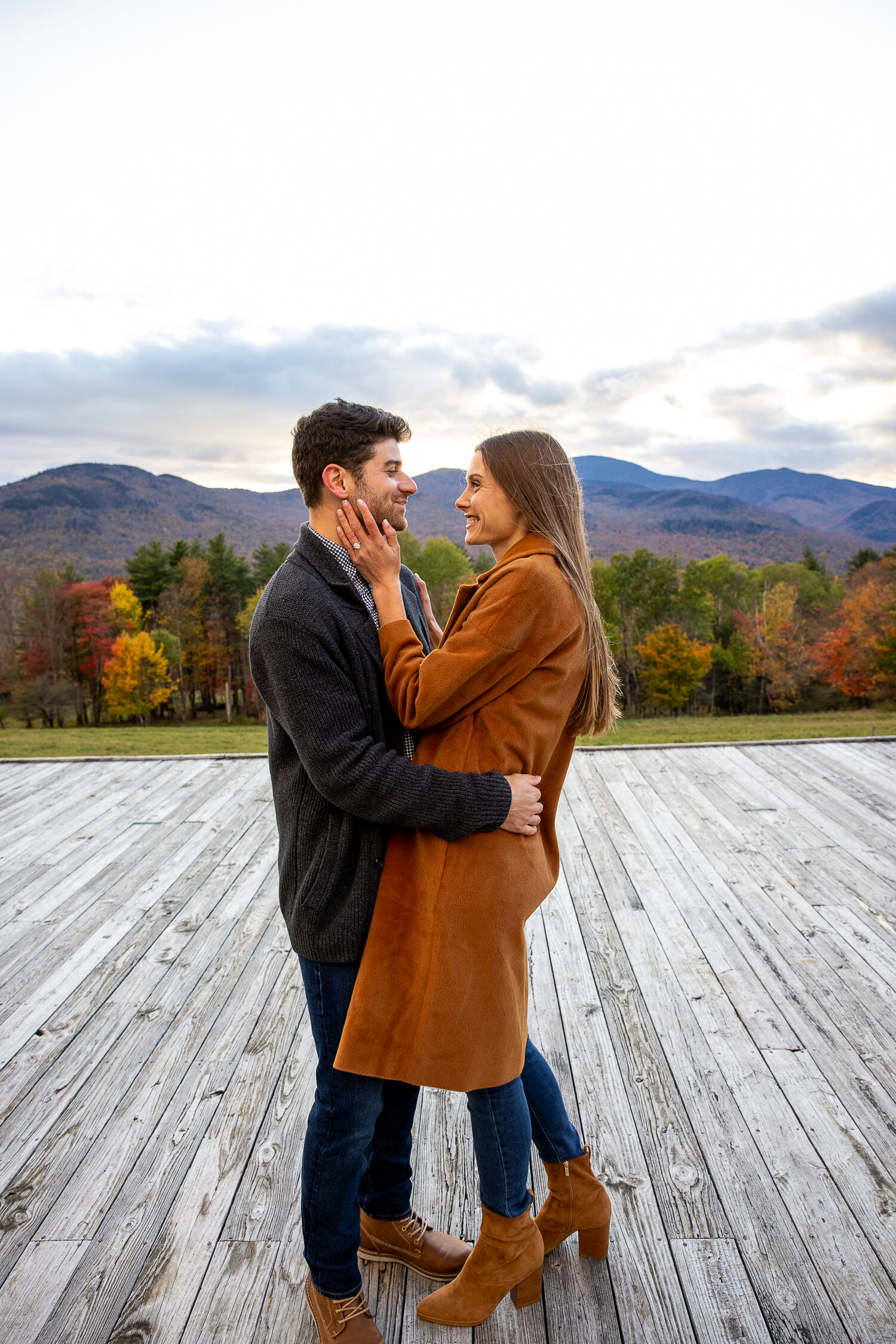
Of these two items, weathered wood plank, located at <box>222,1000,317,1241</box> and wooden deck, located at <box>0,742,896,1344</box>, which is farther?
weathered wood plank, located at <box>222,1000,317,1241</box>

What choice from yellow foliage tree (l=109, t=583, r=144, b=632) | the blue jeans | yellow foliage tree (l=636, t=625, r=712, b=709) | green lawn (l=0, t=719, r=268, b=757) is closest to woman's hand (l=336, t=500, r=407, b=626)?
the blue jeans

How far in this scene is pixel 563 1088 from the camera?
203 cm

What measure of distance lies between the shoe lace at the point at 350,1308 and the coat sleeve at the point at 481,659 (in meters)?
1.00

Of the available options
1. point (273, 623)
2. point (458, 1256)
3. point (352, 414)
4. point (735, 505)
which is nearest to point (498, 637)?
point (273, 623)

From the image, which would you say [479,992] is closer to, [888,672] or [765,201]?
[765,201]

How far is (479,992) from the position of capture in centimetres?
123

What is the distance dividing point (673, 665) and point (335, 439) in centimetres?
2939

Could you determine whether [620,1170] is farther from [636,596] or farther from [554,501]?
[636,596]

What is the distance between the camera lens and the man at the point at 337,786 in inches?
46.8

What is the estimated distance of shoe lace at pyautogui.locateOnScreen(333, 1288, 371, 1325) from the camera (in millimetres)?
1297

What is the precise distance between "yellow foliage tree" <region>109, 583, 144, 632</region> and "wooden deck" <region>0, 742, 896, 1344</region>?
27.5 metres

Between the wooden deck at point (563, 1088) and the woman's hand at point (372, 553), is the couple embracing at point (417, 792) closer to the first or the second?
the woman's hand at point (372, 553)

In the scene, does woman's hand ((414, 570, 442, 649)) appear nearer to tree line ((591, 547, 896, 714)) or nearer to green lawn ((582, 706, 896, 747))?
green lawn ((582, 706, 896, 747))

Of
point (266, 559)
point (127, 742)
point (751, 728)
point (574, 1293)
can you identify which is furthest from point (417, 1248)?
point (266, 559)
